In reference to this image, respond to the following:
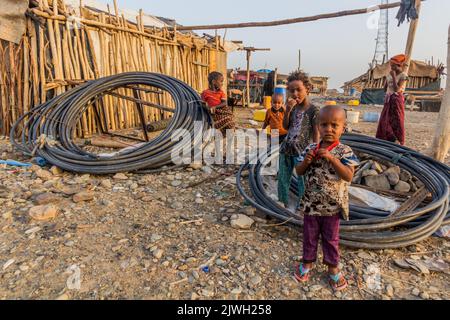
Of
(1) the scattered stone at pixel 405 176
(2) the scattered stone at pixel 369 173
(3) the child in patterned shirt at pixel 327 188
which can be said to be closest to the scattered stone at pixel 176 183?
(3) the child in patterned shirt at pixel 327 188

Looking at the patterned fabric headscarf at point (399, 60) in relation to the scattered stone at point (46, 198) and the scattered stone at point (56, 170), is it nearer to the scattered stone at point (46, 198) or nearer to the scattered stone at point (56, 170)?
the scattered stone at point (46, 198)

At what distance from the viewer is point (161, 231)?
265 cm

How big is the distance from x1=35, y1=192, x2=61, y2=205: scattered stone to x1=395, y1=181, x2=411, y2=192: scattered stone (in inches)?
153

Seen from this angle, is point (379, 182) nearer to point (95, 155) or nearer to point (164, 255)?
point (164, 255)

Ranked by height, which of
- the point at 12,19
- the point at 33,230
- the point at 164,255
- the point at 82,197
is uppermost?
the point at 12,19

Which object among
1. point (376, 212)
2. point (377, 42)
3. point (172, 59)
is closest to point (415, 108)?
point (172, 59)

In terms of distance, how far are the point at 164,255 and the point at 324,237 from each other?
1.21 m

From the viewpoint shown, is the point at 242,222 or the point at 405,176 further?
the point at 405,176

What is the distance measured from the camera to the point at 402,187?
11.8ft

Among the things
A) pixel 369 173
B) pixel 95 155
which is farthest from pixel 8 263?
pixel 369 173

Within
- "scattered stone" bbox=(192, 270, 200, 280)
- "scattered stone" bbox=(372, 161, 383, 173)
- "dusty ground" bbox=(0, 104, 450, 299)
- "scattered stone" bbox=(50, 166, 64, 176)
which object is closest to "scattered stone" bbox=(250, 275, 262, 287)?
"dusty ground" bbox=(0, 104, 450, 299)
